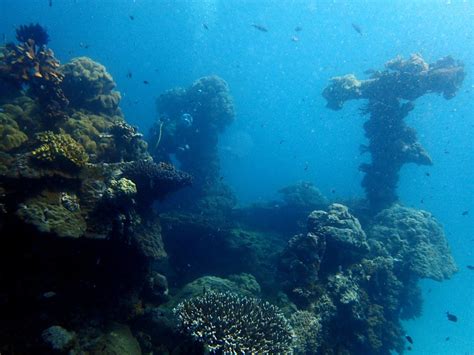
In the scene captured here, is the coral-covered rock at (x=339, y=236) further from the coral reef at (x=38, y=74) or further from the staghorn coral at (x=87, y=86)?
the coral reef at (x=38, y=74)

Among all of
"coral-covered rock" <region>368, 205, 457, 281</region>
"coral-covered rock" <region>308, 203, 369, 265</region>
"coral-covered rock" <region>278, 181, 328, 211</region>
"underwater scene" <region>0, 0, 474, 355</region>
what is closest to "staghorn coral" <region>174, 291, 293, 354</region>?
"underwater scene" <region>0, 0, 474, 355</region>

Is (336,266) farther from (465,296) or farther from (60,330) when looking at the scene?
(465,296)

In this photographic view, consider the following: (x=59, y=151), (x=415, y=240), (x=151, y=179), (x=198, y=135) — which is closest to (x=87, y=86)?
(x=151, y=179)

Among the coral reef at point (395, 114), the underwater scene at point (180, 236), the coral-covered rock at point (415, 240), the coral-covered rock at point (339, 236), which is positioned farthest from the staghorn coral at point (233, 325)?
the coral reef at point (395, 114)

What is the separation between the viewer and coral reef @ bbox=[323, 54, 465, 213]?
65.8ft

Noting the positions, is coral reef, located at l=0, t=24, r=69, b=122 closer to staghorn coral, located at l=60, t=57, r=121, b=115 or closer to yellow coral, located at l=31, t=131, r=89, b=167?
staghorn coral, located at l=60, t=57, r=121, b=115

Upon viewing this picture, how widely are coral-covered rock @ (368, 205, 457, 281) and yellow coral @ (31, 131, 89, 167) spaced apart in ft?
45.7

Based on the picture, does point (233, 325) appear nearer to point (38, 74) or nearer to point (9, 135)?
point (9, 135)

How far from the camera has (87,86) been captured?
1208 cm

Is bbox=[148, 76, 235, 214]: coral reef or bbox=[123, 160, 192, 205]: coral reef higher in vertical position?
bbox=[148, 76, 235, 214]: coral reef

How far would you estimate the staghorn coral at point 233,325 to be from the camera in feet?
19.7

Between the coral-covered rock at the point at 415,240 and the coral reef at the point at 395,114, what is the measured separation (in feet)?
7.28

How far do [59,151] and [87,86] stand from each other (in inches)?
237

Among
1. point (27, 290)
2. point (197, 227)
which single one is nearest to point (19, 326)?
point (27, 290)
